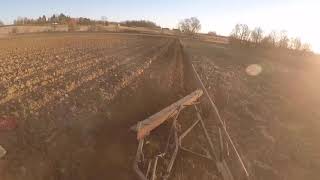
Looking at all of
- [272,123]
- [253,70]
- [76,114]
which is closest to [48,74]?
[76,114]

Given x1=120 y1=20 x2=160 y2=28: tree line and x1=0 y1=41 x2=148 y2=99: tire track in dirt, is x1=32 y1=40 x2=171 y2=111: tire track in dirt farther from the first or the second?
x1=120 y1=20 x2=160 y2=28: tree line

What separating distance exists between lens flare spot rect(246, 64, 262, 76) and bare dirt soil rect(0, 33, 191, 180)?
1227 centimetres

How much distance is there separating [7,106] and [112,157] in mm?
4343

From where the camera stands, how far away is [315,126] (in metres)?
16.3

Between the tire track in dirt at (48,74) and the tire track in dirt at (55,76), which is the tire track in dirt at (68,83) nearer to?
the tire track in dirt at (55,76)

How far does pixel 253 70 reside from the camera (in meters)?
32.1

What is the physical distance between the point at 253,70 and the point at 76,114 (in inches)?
931

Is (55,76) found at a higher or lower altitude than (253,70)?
higher

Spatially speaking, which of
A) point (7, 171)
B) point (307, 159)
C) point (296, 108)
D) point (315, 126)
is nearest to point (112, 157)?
point (7, 171)

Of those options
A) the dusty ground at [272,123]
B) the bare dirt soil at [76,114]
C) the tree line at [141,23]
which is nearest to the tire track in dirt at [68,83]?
the bare dirt soil at [76,114]

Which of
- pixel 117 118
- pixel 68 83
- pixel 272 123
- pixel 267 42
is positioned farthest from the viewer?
pixel 267 42

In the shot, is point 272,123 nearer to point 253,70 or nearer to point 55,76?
point 55,76

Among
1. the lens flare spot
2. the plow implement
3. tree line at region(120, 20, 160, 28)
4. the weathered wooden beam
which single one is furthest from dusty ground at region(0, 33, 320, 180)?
tree line at region(120, 20, 160, 28)

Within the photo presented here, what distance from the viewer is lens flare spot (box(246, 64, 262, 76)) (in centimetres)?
3005
